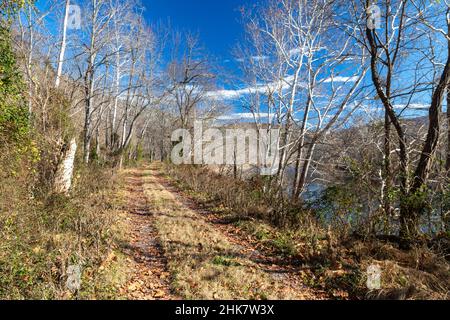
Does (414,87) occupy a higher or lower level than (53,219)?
higher

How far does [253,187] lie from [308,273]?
226 inches

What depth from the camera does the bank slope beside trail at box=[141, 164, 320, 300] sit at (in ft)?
11.9

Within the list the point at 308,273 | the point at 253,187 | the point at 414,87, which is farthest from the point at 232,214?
the point at 414,87

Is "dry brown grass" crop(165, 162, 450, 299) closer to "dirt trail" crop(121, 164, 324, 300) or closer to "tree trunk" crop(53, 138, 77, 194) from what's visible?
"dirt trail" crop(121, 164, 324, 300)

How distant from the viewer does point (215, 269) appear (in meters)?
4.23

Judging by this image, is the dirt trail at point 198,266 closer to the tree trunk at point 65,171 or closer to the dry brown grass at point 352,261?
the dry brown grass at point 352,261

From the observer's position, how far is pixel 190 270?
4121 millimetres

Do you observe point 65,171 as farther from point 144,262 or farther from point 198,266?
point 198,266

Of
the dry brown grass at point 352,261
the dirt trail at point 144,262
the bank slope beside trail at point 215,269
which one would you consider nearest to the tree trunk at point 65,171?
the dirt trail at point 144,262

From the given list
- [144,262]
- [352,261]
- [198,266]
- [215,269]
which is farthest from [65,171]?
[352,261]

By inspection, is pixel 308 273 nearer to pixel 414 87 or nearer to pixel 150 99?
pixel 414 87

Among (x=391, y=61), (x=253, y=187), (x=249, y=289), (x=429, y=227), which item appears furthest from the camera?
(x=253, y=187)

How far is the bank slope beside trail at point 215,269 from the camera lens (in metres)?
3.64

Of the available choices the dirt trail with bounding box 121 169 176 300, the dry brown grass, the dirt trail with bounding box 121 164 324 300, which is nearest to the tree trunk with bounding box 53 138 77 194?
the dirt trail with bounding box 121 169 176 300
